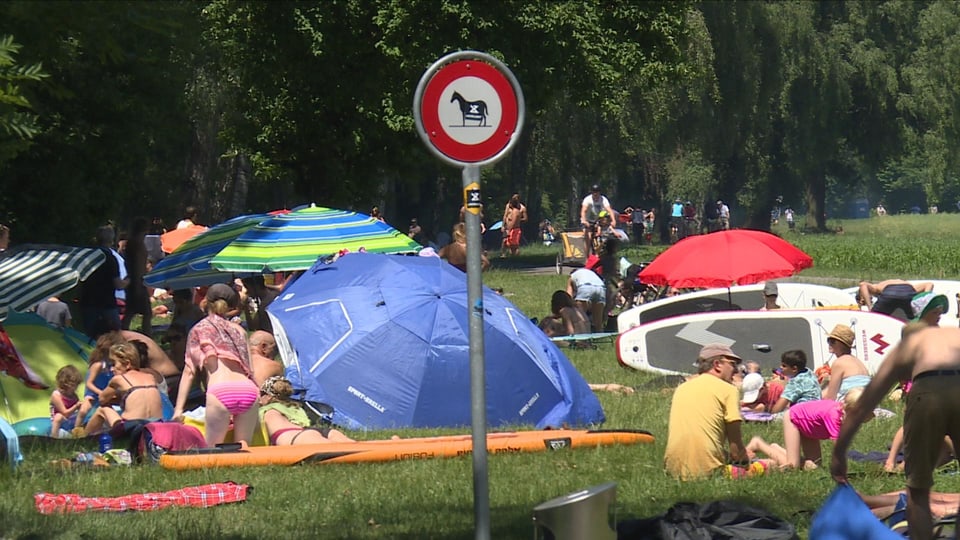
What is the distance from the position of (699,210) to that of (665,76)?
41574 millimetres

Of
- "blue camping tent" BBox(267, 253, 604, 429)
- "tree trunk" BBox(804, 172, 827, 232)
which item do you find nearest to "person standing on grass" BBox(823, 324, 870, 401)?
"blue camping tent" BBox(267, 253, 604, 429)

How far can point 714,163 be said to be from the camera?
2457 inches

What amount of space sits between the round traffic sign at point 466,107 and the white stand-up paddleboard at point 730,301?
13469 mm

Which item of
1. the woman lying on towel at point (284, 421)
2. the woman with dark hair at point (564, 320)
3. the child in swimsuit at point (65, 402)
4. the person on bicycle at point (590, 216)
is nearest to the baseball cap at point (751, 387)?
the woman lying on towel at point (284, 421)

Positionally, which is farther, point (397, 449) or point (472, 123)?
point (397, 449)

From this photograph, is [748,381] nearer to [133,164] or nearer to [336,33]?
[133,164]

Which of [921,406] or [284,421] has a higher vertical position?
[921,406]

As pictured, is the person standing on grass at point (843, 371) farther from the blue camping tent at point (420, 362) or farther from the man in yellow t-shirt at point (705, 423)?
the man in yellow t-shirt at point (705, 423)

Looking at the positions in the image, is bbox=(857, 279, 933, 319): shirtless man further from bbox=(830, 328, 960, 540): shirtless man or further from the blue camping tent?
bbox=(830, 328, 960, 540): shirtless man

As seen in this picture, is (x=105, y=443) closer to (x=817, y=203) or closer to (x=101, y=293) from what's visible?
(x=101, y=293)

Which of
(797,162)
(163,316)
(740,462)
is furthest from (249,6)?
(797,162)

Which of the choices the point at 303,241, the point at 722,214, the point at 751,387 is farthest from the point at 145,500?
the point at 722,214

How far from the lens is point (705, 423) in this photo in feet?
34.8

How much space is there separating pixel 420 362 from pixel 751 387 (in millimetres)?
3433
